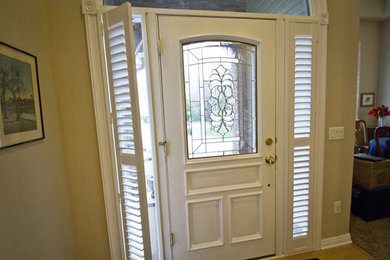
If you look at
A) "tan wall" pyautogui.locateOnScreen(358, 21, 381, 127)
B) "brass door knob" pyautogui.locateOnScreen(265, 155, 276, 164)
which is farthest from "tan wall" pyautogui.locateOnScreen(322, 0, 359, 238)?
"tan wall" pyautogui.locateOnScreen(358, 21, 381, 127)

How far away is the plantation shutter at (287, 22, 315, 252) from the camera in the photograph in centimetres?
150

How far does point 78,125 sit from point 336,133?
6.93 feet

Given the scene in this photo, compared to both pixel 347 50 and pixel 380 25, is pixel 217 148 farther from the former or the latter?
pixel 380 25

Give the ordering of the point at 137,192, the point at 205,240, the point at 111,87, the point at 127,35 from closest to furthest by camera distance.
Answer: the point at 127,35
the point at 111,87
the point at 137,192
the point at 205,240

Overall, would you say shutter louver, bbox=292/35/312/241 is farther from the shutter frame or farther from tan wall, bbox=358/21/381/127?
tan wall, bbox=358/21/381/127

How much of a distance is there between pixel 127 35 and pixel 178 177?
1020 millimetres

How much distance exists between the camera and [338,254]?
67.6 inches

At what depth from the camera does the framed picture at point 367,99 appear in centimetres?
414

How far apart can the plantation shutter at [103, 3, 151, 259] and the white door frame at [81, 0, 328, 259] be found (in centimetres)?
17

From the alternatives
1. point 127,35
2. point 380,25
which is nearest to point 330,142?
point 127,35

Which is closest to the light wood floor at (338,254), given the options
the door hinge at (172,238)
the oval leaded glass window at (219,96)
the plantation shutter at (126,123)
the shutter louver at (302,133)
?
the shutter louver at (302,133)

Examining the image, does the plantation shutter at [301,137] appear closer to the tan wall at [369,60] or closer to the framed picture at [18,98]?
the framed picture at [18,98]

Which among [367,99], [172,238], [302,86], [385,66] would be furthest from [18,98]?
[385,66]

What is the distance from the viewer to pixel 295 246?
171 cm
